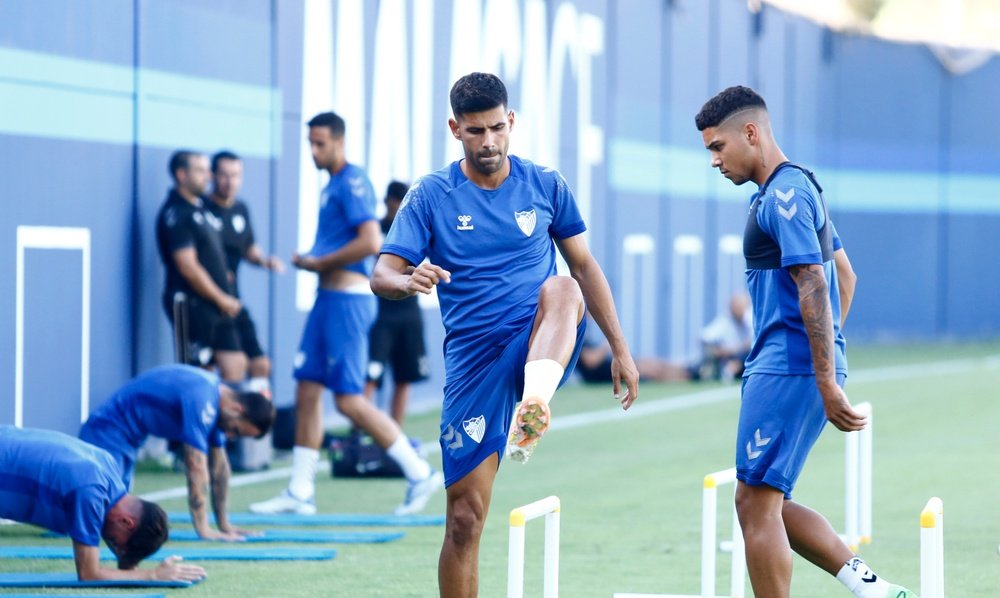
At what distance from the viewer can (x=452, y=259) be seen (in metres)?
5.84

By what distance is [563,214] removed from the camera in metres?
6.06

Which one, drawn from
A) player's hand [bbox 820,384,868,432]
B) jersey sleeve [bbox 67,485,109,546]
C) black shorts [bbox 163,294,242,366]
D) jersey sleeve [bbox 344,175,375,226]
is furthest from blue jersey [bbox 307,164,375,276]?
player's hand [bbox 820,384,868,432]

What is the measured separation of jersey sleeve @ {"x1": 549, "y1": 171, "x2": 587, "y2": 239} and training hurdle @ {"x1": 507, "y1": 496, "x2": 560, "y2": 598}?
3.51ft

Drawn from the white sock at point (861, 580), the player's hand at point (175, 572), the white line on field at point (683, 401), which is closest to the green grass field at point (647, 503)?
the player's hand at point (175, 572)

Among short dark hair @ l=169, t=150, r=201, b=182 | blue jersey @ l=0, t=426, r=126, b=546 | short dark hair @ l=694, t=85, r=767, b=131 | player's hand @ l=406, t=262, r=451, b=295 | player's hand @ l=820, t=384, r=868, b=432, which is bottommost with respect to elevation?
blue jersey @ l=0, t=426, r=126, b=546

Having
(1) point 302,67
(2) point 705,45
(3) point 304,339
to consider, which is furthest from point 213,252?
(2) point 705,45

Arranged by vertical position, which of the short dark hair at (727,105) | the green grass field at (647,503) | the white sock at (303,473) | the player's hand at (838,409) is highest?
the short dark hair at (727,105)

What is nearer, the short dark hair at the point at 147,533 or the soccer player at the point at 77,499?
the soccer player at the point at 77,499

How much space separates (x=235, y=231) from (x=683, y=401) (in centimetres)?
760

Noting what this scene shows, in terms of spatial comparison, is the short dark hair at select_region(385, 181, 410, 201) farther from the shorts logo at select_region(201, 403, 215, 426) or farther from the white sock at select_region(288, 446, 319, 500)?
the shorts logo at select_region(201, 403, 215, 426)

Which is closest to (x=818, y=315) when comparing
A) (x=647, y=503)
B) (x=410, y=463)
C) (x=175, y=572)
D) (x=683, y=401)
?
(x=175, y=572)

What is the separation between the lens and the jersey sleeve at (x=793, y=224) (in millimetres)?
5570

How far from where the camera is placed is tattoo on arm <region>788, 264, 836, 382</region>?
557 centimetres

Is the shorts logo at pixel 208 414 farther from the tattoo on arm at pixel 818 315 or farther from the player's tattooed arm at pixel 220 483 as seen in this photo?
the tattoo on arm at pixel 818 315
